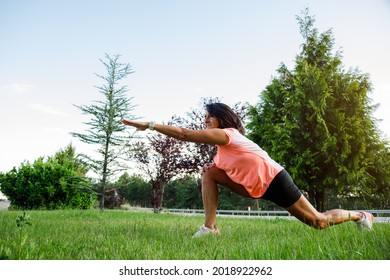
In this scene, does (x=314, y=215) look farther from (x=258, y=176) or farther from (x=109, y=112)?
(x=109, y=112)

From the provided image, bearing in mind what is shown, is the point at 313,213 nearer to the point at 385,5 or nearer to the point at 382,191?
the point at 385,5

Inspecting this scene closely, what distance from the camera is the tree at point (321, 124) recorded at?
10.1 meters

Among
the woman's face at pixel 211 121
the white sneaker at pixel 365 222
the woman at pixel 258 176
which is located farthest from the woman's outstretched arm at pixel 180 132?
the white sneaker at pixel 365 222

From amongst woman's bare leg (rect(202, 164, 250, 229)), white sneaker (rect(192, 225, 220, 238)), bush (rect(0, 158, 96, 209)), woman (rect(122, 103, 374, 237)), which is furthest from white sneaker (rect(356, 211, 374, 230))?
bush (rect(0, 158, 96, 209))

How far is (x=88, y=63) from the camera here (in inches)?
144

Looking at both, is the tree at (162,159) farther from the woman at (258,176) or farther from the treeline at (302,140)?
the woman at (258,176)

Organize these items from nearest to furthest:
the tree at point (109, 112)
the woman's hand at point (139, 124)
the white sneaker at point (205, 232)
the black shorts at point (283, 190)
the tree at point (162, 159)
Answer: the woman's hand at point (139, 124)
the black shorts at point (283, 190)
the white sneaker at point (205, 232)
the tree at point (109, 112)
the tree at point (162, 159)

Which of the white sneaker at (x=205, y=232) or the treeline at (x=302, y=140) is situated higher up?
the treeline at (x=302, y=140)

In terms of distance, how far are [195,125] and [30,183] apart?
9895mm

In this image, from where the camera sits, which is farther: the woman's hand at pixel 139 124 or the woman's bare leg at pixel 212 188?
the woman's bare leg at pixel 212 188

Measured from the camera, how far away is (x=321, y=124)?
33.0 feet

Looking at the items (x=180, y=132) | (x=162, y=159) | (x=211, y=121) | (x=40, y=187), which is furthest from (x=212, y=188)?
(x=162, y=159)

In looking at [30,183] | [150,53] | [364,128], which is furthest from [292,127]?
[30,183]

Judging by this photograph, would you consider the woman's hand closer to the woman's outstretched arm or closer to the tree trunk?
the woman's outstretched arm
